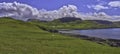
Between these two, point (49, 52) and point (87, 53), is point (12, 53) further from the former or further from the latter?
point (87, 53)

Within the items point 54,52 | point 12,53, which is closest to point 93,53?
point 54,52

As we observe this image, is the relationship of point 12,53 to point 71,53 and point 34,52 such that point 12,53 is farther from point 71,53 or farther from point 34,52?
point 71,53

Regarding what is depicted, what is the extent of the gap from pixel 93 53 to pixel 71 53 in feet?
12.4

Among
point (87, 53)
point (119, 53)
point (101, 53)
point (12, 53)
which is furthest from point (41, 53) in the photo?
point (119, 53)

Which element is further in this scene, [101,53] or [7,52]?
[101,53]

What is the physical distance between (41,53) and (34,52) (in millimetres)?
1237

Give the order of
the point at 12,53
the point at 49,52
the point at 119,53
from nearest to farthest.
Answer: the point at 12,53, the point at 49,52, the point at 119,53

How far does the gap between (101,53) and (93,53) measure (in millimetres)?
1590

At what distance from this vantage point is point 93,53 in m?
40.9

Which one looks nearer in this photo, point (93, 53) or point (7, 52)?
point (7, 52)

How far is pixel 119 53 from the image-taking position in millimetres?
43656

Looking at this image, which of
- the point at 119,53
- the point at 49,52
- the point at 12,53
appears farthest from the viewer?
the point at 119,53

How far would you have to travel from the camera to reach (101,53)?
4166cm

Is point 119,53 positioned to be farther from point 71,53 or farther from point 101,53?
point 71,53
